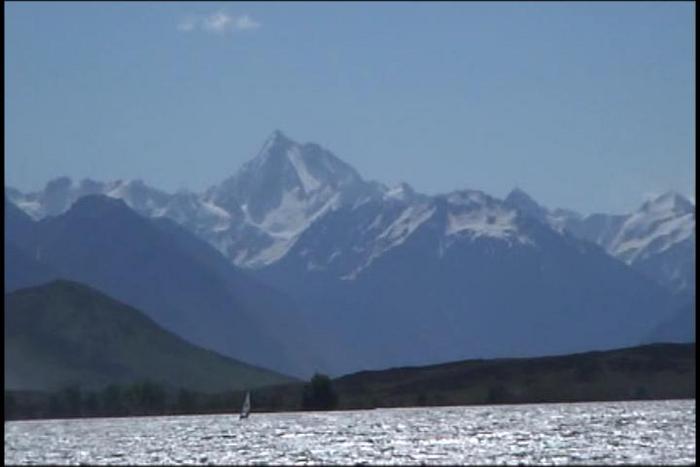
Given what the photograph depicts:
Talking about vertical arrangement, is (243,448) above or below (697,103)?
below

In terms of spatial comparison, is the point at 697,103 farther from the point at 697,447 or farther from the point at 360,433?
the point at 360,433

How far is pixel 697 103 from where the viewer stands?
6363 inches

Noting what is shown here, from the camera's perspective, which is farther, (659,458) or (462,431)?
(462,431)

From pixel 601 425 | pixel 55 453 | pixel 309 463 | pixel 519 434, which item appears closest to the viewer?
pixel 309 463

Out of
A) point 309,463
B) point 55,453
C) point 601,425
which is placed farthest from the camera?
point 601,425

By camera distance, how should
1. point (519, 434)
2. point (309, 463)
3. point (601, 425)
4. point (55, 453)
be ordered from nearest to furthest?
point (309, 463) → point (55, 453) → point (519, 434) → point (601, 425)

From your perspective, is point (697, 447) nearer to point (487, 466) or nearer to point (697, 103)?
point (487, 466)

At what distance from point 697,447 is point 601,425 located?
56.0m

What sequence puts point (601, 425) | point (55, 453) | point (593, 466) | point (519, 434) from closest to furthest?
point (593, 466)
point (55, 453)
point (519, 434)
point (601, 425)

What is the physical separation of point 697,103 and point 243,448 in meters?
52.2

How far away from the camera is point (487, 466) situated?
414 ft

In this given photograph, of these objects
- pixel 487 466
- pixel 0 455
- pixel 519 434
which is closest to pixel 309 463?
pixel 487 466

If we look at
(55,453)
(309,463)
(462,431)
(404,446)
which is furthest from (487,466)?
(462,431)

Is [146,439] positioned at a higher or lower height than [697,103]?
lower
